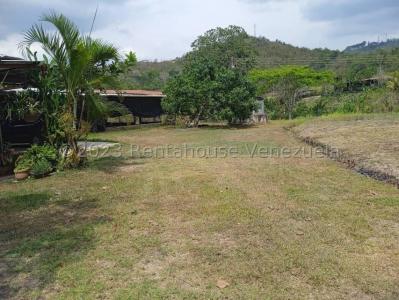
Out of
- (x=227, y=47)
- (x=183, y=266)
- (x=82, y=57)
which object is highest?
(x=227, y=47)

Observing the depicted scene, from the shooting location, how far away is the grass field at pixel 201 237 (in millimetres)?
3182

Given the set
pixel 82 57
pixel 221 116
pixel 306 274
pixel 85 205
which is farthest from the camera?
pixel 221 116

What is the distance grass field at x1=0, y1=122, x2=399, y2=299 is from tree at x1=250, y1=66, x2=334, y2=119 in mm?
20737

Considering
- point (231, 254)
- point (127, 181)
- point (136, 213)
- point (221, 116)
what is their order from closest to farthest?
point (231, 254)
point (136, 213)
point (127, 181)
point (221, 116)

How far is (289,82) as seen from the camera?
1160 inches

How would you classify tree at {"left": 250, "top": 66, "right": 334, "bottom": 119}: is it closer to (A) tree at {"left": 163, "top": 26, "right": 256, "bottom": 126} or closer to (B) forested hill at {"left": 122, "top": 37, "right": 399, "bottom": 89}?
(A) tree at {"left": 163, "top": 26, "right": 256, "bottom": 126}

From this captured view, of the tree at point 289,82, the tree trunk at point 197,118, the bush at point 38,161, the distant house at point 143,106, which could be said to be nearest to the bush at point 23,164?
the bush at point 38,161

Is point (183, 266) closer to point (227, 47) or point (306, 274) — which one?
point (306, 274)

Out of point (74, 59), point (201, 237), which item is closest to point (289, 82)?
point (74, 59)

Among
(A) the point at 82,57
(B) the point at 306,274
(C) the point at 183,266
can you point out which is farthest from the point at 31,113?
(B) the point at 306,274

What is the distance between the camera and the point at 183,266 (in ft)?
11.7

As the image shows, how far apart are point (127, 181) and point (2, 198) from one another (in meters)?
2.13

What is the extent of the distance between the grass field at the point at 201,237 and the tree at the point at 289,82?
20.7 metres

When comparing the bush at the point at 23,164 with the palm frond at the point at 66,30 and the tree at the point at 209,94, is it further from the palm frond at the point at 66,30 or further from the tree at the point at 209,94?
the tree at the point at 209,94
